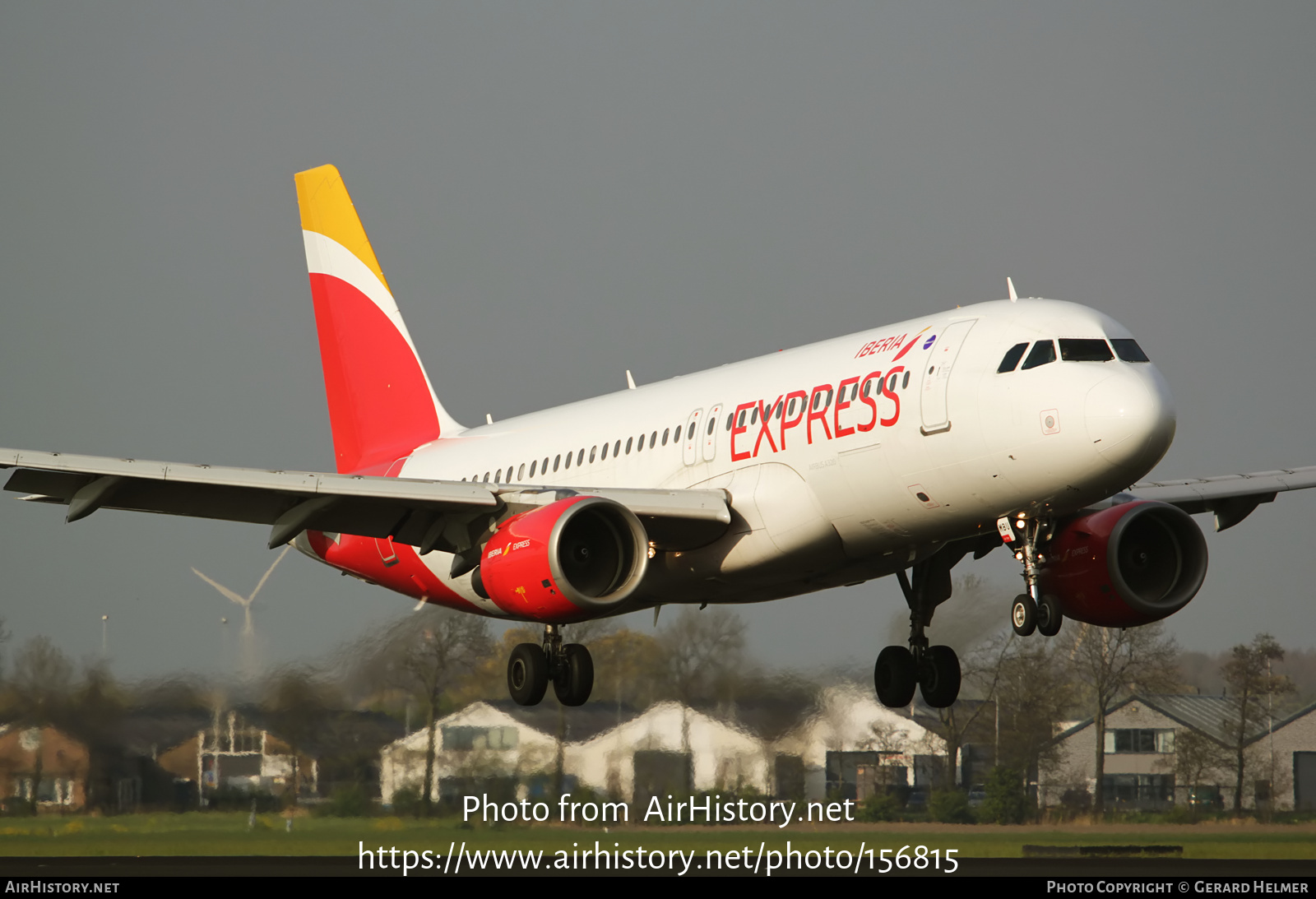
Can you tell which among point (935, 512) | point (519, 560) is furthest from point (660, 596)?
point (935, 512)

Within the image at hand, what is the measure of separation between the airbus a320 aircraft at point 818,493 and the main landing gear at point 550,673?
3 centimetres

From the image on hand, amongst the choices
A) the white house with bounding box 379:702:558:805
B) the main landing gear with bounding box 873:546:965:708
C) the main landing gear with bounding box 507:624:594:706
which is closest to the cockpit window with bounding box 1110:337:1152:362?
the main landing gear with bounding box 873:546:965:708

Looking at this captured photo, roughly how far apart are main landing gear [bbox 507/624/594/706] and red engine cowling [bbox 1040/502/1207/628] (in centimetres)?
754

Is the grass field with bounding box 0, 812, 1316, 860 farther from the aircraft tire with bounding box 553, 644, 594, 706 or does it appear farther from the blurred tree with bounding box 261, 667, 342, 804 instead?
the aircraft tire with bounding box 553, 644, 594, 706

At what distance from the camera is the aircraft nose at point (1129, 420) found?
19.0 meters

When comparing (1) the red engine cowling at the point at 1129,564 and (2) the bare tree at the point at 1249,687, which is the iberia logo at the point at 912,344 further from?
(2) the bare tree at the point at 1249,687

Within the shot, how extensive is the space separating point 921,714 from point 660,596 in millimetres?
8218

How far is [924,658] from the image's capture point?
26.8 metres

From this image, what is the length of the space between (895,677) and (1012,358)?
8.53 meters

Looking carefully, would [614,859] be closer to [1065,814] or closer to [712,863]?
[712,863]

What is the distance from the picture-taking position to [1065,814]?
31.2 meters

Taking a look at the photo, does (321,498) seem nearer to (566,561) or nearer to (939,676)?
(566,561)

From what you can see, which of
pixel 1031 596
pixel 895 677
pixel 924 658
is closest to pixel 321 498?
pixel 895 677
